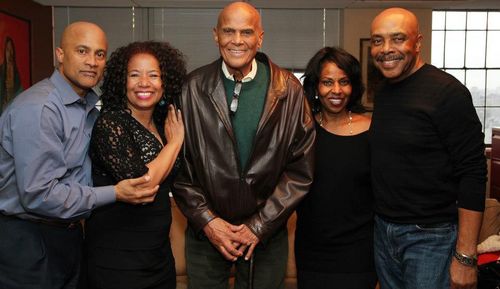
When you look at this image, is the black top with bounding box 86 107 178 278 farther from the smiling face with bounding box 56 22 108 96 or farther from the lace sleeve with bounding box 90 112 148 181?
the smiling face with bounding box 56 22 108 96

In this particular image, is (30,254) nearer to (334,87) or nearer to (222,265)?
(222,265)

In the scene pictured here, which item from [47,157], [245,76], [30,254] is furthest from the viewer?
[245,76]

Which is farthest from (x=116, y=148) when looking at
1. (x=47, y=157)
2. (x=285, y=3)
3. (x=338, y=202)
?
(x=285, y=3)

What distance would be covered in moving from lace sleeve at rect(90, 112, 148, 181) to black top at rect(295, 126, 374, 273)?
2.41 feet

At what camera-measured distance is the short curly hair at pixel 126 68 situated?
1.79m

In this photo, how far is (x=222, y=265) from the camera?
2012mm

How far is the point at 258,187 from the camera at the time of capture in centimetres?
194

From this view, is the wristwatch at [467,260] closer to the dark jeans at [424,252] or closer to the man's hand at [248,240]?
the dark jeans at [424,252]

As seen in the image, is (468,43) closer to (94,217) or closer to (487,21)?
(487,21)

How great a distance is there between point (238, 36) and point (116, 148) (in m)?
0.64

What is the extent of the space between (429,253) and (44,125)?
1.37 m

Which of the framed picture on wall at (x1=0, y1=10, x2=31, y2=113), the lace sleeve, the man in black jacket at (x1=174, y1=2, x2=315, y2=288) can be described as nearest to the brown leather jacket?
the man in black jacket at (x1=174, y1=2, x2=315, y2=288)

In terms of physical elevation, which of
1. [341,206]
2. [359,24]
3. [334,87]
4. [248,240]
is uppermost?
[359,24]

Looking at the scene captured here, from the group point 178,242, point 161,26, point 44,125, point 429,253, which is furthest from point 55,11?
point 429,253
